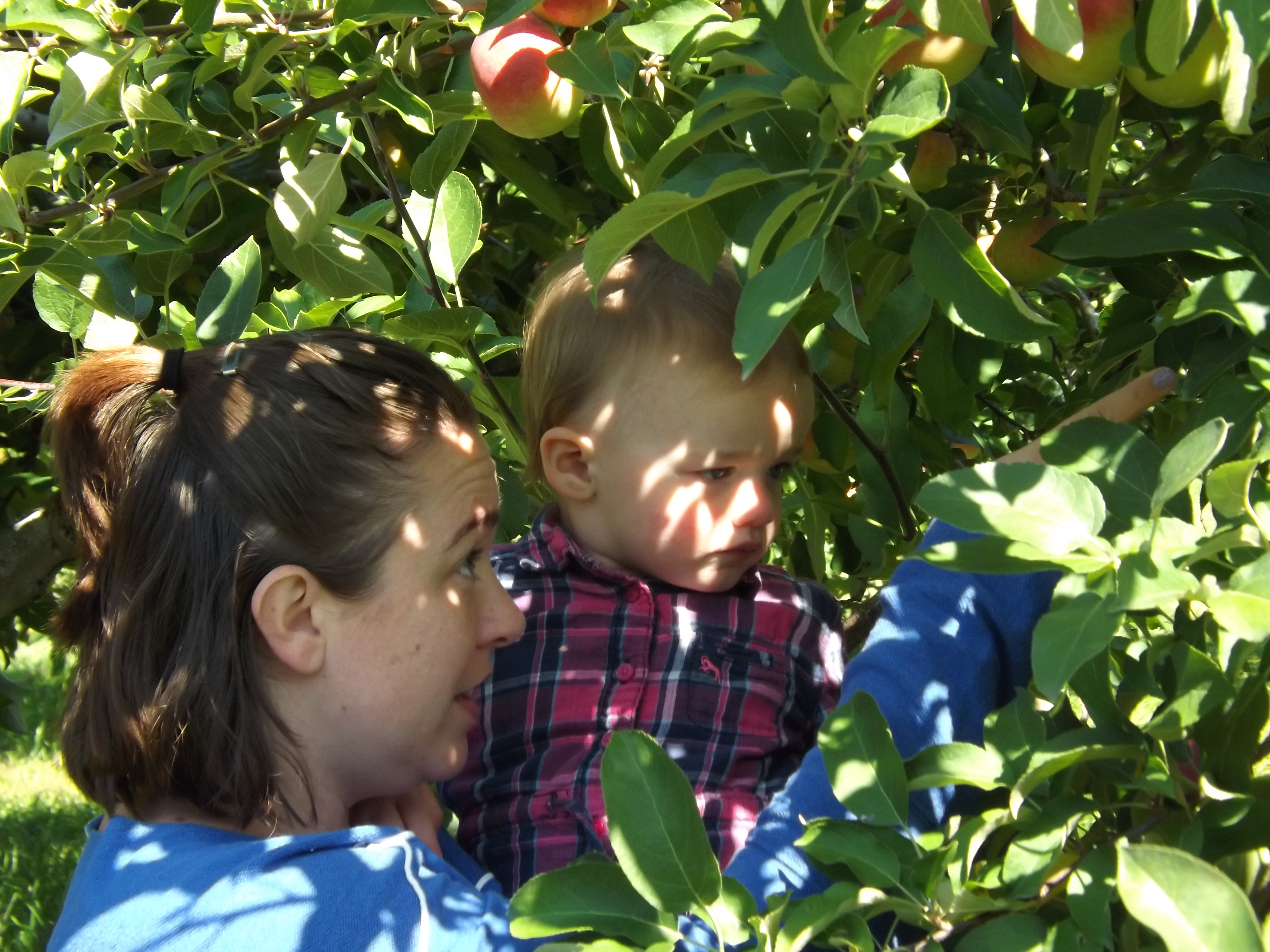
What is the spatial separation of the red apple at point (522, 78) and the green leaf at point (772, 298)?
47 centimetres

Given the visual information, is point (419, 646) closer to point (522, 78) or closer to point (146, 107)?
point (522, 78)

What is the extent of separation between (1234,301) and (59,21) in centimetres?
117

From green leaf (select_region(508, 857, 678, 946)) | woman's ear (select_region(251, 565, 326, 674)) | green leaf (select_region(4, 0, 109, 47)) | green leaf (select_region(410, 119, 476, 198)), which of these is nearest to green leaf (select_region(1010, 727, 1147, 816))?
green leaf (select_region(508, 857, 678, 946))

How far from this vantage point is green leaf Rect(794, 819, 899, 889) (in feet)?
2.64

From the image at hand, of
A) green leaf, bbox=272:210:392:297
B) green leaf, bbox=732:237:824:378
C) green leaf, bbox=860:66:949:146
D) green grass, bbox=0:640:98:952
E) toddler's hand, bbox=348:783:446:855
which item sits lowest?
green grass, bbox=0:640:98:952

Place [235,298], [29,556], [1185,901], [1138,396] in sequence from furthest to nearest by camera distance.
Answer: [29,556], [235,298], [1138,396], [1185,901]

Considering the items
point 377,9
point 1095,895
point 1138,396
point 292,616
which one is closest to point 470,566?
point 292,616

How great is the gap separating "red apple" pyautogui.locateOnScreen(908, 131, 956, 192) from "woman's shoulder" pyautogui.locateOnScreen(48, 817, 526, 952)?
0.76 meters

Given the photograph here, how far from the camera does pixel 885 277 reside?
4.12 feet

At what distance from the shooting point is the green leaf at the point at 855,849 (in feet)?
2.64

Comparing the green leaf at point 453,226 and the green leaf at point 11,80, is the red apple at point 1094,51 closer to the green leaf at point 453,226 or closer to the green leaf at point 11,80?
the green leaf at point 453,226

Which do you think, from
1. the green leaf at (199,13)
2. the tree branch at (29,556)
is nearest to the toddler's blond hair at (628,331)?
the green leaf at (199,13)

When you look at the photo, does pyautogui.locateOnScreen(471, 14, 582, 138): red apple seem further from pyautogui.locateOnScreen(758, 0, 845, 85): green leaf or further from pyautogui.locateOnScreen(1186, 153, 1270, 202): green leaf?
pyautogui.locateOnScreen(1186, 153, 1270, 202): green leaf

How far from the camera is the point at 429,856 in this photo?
1183 mm
